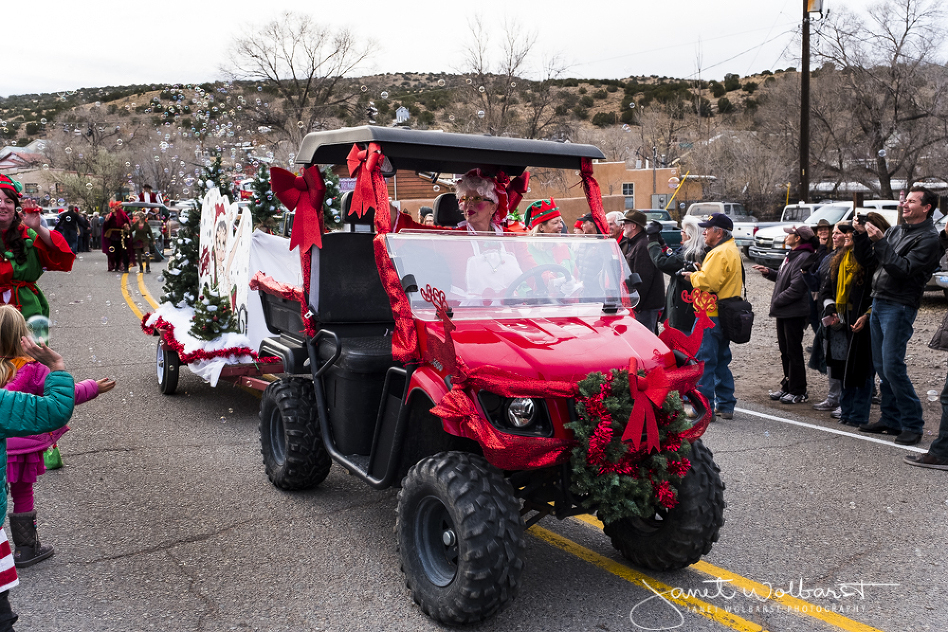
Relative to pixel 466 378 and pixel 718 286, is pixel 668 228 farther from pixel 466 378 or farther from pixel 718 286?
pixel 466 378

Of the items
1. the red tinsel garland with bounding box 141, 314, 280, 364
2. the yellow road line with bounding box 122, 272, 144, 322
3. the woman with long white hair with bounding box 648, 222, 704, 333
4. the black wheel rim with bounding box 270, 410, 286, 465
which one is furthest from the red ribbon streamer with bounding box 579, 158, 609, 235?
the yellow road line with bounding box 122, 272, 144, 322

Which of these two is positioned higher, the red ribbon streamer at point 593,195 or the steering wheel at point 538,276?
the red ribbon streamer at point 593,195

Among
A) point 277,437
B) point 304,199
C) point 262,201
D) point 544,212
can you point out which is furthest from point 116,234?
point 304,199

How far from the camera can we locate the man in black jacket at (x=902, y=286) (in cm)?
637

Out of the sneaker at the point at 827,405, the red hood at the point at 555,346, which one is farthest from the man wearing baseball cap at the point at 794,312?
the red hood at the point at 555,346

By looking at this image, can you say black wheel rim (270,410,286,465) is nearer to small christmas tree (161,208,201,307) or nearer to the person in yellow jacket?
small christmas tree (161,208,201,307)

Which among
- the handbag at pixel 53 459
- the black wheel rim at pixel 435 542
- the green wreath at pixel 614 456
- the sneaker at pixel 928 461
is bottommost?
the sneaker at pixel 928 461

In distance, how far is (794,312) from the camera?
793 centimetres

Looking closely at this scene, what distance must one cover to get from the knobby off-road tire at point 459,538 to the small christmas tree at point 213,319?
4362 millimetres

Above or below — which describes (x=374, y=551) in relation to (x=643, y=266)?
below

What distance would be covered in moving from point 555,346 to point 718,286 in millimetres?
4120

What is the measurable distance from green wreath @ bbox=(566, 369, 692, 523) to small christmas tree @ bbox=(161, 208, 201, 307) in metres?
6.08

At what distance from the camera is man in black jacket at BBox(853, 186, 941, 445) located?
20.9ft

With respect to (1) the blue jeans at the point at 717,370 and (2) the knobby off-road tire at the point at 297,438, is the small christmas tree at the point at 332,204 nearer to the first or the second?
(2) the knobby off-road tire at the point at 297,438
